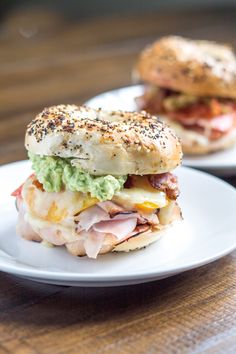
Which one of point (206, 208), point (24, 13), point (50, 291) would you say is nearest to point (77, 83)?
point (206, 208)

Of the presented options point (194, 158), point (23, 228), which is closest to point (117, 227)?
point (23, 228)

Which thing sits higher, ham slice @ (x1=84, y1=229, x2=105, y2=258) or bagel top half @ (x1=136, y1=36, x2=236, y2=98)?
bagel top half @ (x1=136, y1=36, x2=236, y2=98)

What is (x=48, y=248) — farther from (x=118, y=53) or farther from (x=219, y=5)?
(x=219, y=5)

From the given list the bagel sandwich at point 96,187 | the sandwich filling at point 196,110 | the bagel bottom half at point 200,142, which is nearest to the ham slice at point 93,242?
the bagel sandwich at point 96,187

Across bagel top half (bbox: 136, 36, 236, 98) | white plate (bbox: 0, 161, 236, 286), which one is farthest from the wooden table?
bagel top half (bbox: 136, 36, 236, 98)

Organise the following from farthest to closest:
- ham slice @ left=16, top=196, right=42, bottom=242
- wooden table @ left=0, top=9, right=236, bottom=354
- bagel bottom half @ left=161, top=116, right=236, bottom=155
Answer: bagel bottom half @ left=161, top=116, right=236, bottom=155 → ham slice @ left=16, top=196, right=42, bottom=242 → wooden table @ left=0, top=9, right=236, bottom=354

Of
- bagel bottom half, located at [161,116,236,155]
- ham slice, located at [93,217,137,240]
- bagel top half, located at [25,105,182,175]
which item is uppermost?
bagel top half, located at [25,105,182,175]

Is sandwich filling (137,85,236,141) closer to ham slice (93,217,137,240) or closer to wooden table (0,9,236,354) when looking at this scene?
wooden table (0,9,236,354)
